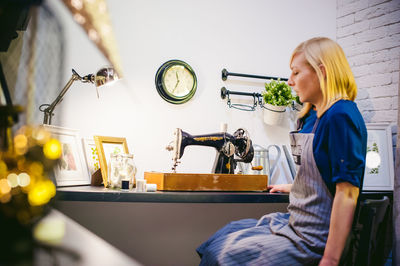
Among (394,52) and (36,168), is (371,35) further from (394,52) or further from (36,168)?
(36,168)

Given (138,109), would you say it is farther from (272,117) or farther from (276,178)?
(276,178)

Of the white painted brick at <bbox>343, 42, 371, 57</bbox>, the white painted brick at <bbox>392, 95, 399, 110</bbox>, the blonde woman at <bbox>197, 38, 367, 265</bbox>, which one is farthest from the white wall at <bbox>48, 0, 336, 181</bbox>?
the blonde woman at <bbox>197, 38, 367, 265</bbox>

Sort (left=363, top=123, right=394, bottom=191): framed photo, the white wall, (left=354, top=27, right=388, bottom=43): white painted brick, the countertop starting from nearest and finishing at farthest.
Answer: the countertop, the white wall, (left=363, top=123, right=394, bottom=191): framed photo, (left=354, top=27, right=388, bottom=43): white painted brick

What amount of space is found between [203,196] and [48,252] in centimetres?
128

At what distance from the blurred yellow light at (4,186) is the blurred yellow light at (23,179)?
14mm

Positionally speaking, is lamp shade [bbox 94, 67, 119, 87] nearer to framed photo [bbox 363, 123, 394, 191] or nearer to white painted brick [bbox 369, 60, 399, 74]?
framed photo [bbox 363, 123, 394, 191]

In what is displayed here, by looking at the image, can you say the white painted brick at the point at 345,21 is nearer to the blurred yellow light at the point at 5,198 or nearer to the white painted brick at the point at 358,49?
the white painted brick at the point at 358,49

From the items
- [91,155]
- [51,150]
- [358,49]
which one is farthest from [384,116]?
[51,150]

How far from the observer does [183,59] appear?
2344 millimetres

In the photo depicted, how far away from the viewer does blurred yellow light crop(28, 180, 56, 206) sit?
1.38 ft

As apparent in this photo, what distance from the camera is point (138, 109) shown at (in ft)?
7.29

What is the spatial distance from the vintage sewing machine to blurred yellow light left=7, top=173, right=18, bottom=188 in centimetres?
138

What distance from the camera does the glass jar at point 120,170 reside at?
1.63 m

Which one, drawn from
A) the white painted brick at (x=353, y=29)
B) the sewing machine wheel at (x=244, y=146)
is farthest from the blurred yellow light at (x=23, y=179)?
the white painted brick at (x=353, y=29)
